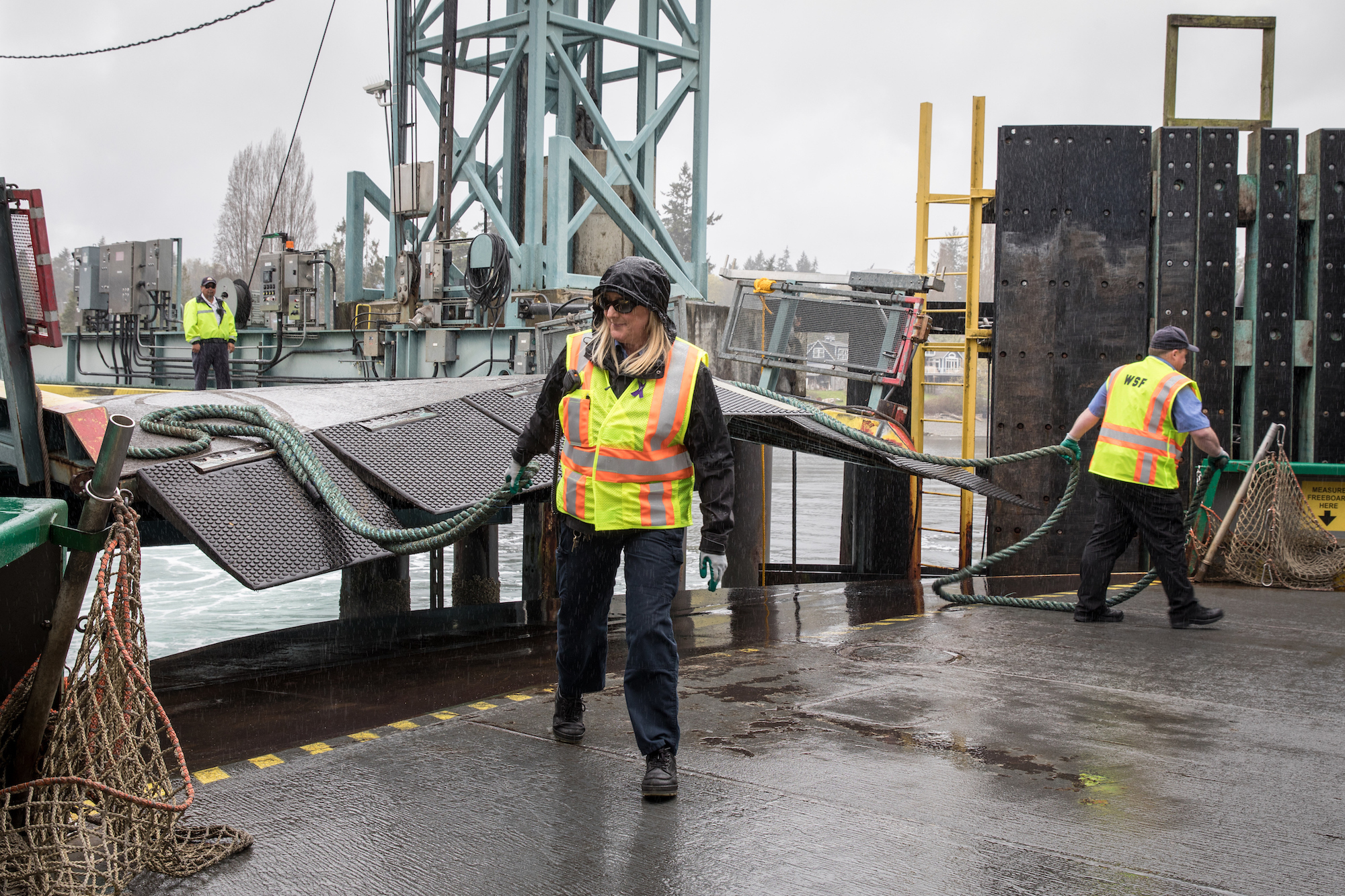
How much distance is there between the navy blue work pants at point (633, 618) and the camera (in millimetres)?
3826

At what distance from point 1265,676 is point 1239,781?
2.02 metres

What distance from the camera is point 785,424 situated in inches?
281

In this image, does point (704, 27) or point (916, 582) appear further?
point (704, 27)

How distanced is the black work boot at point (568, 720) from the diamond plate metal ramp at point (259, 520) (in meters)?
1.13

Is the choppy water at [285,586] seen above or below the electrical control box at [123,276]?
below

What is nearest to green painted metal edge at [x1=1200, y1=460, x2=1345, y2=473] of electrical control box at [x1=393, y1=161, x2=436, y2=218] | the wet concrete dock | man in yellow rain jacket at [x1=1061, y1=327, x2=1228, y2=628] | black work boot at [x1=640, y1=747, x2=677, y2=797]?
man in yellow rain jacket at [x1=1061, y1=327, x2=1228, y2=628]

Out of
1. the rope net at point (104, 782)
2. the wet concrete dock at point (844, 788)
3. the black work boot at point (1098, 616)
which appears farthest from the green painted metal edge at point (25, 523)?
the black work boot at point (1098, 616)

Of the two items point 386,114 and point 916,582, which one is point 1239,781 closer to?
point 916,582

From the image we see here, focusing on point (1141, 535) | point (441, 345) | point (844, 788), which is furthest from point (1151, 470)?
point (441, 345)

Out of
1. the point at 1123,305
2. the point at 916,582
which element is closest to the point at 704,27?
the point at 1123,305

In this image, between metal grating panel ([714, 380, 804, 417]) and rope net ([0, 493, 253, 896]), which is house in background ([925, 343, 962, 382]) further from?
rope net ([0, 493, 253, 896])

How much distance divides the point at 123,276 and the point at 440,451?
52.7ft

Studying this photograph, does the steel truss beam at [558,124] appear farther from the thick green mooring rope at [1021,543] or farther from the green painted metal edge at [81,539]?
the green painted metal edge at [81,539]

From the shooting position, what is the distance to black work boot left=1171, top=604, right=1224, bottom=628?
708cm
